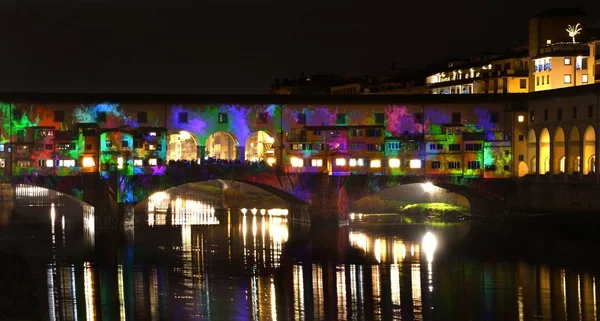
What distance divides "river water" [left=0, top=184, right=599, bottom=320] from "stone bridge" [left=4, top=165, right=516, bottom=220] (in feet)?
6.60

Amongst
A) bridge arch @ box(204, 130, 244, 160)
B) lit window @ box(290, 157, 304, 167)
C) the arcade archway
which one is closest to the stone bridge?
lit window @ box(290, 157, 304, 167)

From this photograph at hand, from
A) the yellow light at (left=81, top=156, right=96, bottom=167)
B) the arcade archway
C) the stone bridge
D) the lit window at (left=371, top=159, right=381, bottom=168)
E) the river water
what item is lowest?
the river water

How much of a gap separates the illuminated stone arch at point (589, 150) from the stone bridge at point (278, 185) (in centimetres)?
597

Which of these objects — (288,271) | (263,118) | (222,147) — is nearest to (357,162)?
(263,118)

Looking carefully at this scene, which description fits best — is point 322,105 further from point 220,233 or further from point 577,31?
point 577,31

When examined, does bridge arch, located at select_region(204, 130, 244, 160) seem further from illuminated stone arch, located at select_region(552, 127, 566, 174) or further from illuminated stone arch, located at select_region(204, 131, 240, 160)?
illuminated stone arch, located at select_region(552, 127, 566, 174)

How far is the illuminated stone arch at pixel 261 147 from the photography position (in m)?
77.8

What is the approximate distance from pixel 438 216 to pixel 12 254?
121ft

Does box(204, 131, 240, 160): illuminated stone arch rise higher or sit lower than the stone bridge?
higher

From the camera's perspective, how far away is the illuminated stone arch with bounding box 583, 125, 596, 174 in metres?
73.2

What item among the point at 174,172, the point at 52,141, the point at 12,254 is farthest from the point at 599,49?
the point at 12,254

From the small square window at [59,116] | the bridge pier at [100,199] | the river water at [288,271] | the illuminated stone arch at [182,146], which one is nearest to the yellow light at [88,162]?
the bridge pier at [100,199]

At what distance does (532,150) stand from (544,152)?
0.96m

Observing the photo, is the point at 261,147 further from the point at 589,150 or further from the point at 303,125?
the point at 589,150
